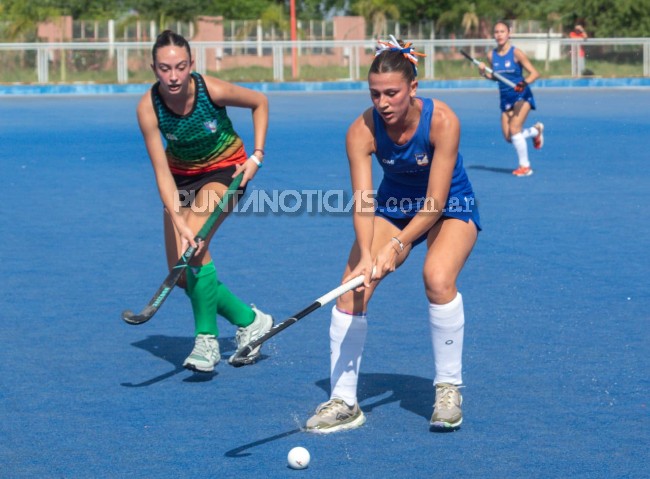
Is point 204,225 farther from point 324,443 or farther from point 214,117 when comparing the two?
point 324,443

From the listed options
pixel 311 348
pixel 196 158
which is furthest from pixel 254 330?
pixel 196 158

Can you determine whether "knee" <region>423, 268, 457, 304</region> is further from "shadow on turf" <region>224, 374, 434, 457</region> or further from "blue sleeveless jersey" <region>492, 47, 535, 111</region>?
"blue sleeveless jersey" <region>492, 47, 535, 111</region>

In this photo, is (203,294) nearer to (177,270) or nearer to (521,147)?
(177,270)

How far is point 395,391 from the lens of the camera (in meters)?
5.20

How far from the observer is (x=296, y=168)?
46.0ft

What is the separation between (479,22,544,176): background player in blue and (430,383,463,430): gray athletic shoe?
8.86 m

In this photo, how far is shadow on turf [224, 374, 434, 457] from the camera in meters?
4.97

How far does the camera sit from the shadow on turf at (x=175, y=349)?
18.0 feet

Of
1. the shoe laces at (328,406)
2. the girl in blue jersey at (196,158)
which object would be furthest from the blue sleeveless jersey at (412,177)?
the girl in blue jersey at (196,158)

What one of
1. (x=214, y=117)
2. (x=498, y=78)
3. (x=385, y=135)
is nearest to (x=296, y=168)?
(x=498, y=78)

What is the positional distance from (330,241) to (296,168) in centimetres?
495

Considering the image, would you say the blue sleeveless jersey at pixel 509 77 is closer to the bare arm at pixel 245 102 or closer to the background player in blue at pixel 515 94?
the background player in blue at pixel 515 94

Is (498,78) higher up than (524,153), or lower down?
higher up

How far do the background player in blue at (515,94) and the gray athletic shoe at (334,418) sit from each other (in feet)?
29.4
